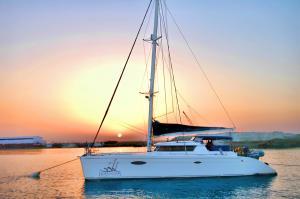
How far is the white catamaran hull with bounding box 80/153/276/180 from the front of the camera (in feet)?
79.9

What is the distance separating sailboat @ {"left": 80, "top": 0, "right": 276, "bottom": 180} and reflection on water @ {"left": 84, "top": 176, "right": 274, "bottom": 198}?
0.45 m

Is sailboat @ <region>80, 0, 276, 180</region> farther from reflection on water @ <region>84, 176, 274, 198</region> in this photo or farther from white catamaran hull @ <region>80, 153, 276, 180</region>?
reflection on water @ <region>84, 176, 274, 198</region>

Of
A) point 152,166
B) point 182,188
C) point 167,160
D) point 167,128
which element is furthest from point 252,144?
point 182,188

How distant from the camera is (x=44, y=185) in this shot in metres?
24.3

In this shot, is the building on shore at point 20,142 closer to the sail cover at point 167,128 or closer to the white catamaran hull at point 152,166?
the white catamaran hull at point 152,166

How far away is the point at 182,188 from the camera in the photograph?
2256cm

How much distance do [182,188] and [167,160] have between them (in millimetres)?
2625

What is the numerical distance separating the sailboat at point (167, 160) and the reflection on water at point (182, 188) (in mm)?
450

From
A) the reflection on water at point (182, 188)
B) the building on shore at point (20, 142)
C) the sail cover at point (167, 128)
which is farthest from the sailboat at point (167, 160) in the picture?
the building on shore at point (20, 142)

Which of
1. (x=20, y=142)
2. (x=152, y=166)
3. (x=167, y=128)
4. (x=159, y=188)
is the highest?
(x=20, y=142)

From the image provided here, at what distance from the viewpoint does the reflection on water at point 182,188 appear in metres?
21.0

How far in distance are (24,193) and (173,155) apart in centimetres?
936

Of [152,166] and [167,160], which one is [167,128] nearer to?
[167,160]

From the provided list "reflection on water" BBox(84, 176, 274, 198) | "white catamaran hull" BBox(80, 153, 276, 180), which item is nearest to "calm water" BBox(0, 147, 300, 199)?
"reflection on water" BBox(84, 176, 274, 198)
